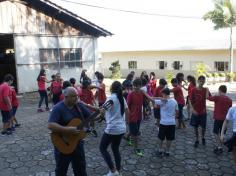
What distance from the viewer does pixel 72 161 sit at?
4.52 m

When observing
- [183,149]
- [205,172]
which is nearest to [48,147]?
[183,149]

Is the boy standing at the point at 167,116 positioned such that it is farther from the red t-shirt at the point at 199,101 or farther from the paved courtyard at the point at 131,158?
the red t-shirt at the point at 199,101

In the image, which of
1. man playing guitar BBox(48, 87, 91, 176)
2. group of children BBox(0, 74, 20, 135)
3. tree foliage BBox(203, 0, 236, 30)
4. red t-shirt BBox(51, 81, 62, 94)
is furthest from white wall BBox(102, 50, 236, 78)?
man playing guitar BBox(48, 87, 91, 176)

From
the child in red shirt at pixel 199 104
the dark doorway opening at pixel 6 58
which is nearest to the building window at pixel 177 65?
the dark doorway opening at pixel 6 58

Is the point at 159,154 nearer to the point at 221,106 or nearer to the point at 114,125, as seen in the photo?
the point at 221,106

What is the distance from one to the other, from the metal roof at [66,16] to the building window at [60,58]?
144 centimetres

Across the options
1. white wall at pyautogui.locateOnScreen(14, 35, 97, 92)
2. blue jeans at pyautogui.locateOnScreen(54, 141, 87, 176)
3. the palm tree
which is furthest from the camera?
the palm tree

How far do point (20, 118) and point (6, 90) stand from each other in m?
3.29

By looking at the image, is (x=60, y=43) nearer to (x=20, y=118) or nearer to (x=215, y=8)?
(x=20, y=118)

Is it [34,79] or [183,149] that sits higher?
[34,79]

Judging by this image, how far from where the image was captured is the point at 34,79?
16391 millimetres

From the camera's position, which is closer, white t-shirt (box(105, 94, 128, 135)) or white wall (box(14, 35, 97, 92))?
white t-shirt (box(105, 94, 128, 135))

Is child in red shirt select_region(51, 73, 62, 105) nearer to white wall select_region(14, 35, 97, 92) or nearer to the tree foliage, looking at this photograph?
white wall select_region(14, 35, 97, 92)

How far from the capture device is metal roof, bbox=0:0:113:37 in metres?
16.2
